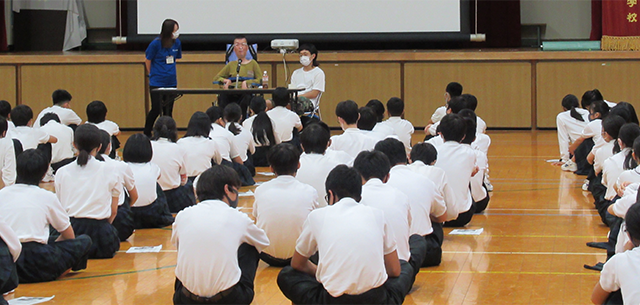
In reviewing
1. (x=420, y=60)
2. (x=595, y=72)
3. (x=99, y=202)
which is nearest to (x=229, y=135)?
(x=99, y=202)

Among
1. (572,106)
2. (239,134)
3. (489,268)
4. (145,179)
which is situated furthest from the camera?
(572,106)

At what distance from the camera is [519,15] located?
12.7 metres

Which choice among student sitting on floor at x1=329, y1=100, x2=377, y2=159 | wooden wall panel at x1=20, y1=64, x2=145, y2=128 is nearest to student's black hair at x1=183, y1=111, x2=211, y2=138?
student sitting on floor at x1=329, y1=100, x2=377, y2=159

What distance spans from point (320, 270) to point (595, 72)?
9.06m

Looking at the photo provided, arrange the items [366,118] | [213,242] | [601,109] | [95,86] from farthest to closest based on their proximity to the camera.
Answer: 1. [95,86]
2. [601,109]
3. [366,118]
4. [213,242]

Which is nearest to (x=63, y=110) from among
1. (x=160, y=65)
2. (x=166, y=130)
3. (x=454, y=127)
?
(x=160, y=65)

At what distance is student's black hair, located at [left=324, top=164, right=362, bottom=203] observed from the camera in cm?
329

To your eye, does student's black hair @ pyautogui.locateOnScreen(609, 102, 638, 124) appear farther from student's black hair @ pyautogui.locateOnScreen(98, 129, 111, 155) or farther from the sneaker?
student's black hair @ pyautogui.locateOnScreen(98, 129, 111, 155)

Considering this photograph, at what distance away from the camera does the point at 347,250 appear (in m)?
3.19

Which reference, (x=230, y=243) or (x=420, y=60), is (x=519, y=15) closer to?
(x=420, y=60)

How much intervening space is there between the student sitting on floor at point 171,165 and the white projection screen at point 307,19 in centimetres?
619

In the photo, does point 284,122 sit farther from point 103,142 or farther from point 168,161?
point 103,142

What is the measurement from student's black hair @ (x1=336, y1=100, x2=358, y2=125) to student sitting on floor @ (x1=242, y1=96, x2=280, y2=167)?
6.28 ft

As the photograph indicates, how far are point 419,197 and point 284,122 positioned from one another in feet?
13.4
